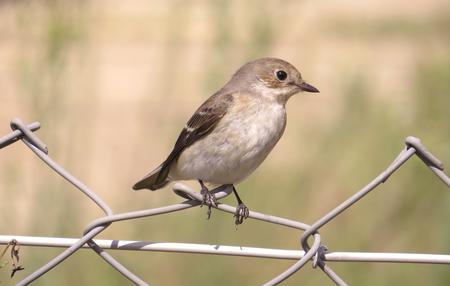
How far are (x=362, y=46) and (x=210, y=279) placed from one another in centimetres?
510

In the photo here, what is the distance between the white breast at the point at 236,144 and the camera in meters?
4.21

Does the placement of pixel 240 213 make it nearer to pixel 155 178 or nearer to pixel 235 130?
pixel 235 130

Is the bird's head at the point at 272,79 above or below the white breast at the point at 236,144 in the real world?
above

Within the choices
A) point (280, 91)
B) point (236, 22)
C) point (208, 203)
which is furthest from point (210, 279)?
point (208, 203)

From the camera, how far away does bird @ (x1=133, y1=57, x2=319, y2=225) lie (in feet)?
13.9

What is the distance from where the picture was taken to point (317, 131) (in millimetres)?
6379

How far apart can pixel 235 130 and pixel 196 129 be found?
24 centimetres

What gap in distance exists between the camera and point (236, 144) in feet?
13.9

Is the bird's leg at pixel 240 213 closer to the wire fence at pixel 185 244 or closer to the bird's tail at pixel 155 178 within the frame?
the wire fence at pixel 185 244

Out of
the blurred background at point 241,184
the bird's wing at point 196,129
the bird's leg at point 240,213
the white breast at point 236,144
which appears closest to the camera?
the bird's leg at point 240,213

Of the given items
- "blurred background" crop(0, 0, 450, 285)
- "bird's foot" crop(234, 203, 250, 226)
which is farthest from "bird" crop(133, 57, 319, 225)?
"bird's foot" crop(234, 203, 250, 226)

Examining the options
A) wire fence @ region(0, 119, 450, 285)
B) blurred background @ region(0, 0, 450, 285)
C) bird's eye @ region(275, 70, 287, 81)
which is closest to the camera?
wire fence @ region(0, 119, 450, 285)

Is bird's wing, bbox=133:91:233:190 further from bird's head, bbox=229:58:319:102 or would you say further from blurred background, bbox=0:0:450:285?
blurred background, bbox=0:0:450:285

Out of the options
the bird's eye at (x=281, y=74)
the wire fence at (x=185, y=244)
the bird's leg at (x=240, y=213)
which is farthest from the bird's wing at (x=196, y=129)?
the wire fence at (x=185, y=244)
